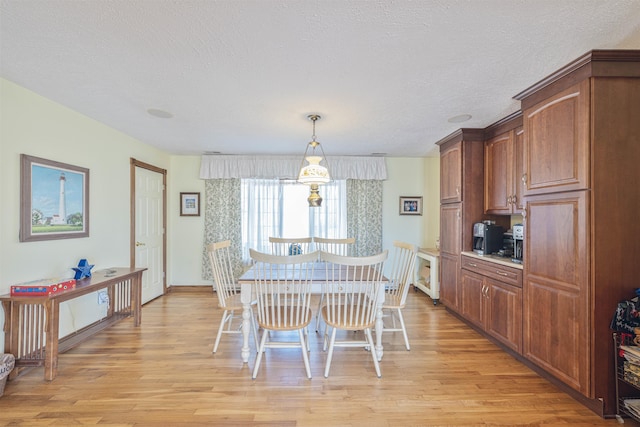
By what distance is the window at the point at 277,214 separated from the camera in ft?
16.5

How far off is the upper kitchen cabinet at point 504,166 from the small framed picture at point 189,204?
175 inches

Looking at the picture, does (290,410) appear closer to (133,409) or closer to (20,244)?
(133,409)

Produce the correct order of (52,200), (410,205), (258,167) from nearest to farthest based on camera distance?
1. (52,200)
2. (258,167)
3. (410,205)

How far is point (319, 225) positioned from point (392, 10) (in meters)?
3.82

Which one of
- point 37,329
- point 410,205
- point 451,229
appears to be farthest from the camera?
point 410,205

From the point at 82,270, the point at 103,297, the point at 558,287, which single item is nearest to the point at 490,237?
the point at 558,287

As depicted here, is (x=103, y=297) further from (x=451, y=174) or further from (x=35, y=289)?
(x=451, y=174)

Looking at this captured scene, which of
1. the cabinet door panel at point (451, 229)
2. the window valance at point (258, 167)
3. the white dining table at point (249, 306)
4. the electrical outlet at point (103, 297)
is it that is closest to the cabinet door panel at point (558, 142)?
the cabinet door panel at point (451, 229)

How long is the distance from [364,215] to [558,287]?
10.2 ft

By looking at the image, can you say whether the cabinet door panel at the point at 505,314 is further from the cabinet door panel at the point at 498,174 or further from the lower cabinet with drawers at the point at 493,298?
the cabinet door panel at the point at 498,174

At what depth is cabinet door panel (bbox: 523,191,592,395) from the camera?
6.38 feet

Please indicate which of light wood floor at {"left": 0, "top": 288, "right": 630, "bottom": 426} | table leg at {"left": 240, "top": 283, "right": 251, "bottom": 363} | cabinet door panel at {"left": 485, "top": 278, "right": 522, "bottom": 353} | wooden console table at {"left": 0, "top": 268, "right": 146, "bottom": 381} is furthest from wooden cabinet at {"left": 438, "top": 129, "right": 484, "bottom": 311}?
wooden console table at {"left": 0, "top": 268, "right": 146, "bottom": 381}

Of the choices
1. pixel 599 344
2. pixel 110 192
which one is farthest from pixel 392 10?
pixel 110 192

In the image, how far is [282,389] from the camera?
2.19 metres
